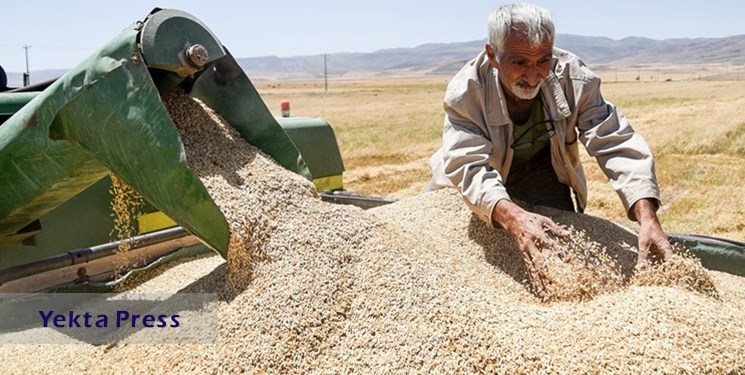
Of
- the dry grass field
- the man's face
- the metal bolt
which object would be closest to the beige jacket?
the man's face

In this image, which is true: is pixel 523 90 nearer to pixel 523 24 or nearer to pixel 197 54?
pixel 523 24

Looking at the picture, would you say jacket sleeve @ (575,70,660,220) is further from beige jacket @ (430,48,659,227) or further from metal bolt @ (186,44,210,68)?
metal bolt @ (186,44,210,68)

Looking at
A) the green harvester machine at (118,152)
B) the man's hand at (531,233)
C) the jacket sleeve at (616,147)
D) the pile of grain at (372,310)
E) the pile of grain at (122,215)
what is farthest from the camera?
the pile of grain at (122,215)

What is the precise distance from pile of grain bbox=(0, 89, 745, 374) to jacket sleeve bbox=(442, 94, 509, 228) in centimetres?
23

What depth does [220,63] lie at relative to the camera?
2.65m

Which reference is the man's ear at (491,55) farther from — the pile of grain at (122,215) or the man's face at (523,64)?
the pile of grain at (122,215)

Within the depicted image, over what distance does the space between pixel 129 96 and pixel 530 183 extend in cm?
175

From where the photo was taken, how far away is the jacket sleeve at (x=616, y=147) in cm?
258

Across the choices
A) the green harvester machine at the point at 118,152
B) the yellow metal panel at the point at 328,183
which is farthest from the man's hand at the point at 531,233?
the yellow metal panel at the point at 328,183

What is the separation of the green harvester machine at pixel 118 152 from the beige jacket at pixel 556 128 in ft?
1.95

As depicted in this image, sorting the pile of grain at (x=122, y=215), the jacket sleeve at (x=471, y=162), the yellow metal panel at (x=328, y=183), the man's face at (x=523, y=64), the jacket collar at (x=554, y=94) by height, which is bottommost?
the yellow metal panel at (x=328, y=183)

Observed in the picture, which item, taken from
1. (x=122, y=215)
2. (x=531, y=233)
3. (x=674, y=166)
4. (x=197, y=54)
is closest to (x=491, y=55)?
(x=531, y=233)

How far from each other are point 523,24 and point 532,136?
1.93 ft

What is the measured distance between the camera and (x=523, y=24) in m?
2.48
